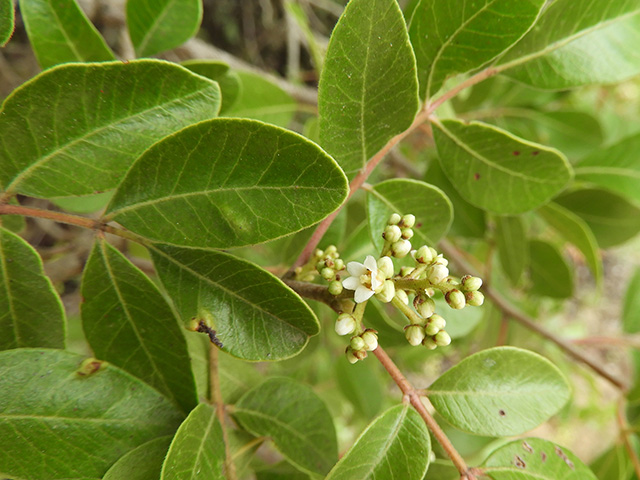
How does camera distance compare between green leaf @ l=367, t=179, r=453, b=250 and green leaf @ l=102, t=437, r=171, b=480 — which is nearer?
green leaf @ l=102, t=437, r=171, b=480

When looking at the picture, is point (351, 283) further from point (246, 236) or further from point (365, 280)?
point (246, 236)

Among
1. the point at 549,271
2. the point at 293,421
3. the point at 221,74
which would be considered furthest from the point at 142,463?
the point at 549,271

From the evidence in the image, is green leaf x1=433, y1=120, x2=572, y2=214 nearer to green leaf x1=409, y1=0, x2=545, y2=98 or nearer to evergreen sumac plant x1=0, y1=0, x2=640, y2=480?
evergreen sumac plant x1=0, y1=0, x2=640, y2=480

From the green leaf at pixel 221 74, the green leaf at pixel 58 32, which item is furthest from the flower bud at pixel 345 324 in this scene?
the green leaf at pixel 58 32

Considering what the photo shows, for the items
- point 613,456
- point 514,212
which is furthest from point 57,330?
point 613,456

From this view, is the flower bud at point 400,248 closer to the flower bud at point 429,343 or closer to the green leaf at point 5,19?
the flower bud at point 429,343

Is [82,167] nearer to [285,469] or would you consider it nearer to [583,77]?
[285,469]

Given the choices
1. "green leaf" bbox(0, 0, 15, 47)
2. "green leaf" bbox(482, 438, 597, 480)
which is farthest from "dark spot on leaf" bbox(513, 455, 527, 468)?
"green leaf" bbox(0, 0, 15, 47)
